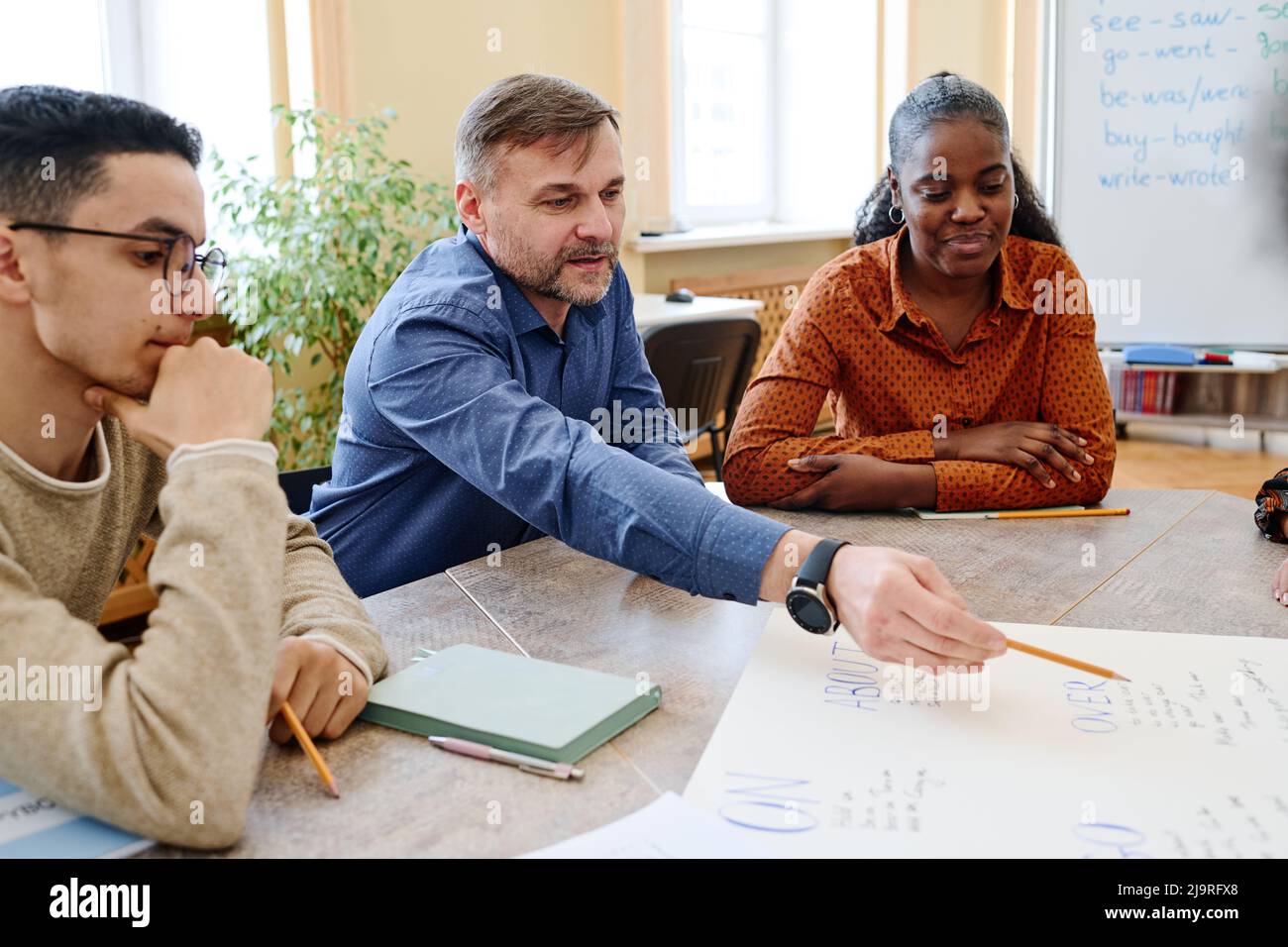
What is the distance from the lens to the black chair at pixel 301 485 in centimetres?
174

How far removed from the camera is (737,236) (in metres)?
5.03

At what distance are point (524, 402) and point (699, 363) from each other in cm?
190

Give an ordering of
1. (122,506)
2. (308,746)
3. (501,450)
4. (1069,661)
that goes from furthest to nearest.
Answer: (501,450) → (122,506) → (1069,661) → (308,746)

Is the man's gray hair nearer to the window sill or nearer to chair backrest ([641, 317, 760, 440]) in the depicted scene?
chair backrest ([641, 317, 760, 440])

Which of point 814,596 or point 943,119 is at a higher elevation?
point 943,119

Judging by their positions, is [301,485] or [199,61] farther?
[199,61]

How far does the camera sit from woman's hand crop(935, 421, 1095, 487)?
1.80 meters

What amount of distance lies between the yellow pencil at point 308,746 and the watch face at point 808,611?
441mm

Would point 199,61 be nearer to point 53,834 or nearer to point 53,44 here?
point 53,44

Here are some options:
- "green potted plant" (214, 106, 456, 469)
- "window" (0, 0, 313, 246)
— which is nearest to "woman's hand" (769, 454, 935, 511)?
"green potted plant" (214, 106, 456, 469)

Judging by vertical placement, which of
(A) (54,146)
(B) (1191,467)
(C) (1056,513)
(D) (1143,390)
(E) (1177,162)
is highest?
(E) (1177,162)

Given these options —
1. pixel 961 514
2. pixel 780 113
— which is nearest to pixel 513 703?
pixel 961 514

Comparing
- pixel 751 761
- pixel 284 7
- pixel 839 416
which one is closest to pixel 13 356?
pixel 751 761

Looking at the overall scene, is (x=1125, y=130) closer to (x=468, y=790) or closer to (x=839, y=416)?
(x=839, y=416)
